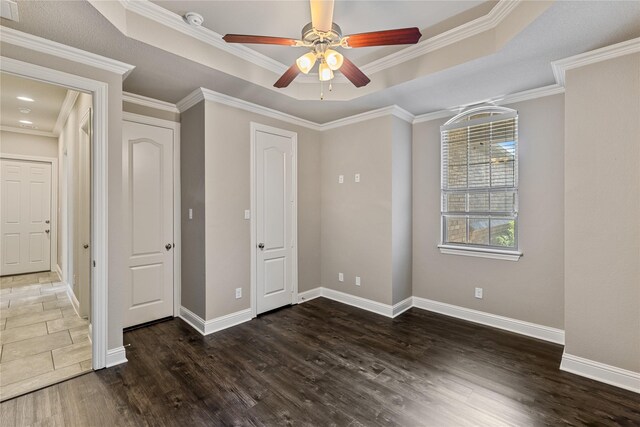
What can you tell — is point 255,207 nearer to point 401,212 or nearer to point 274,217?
point 274,217

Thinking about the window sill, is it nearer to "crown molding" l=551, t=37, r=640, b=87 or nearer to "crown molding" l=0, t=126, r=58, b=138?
"crown molding" l=551, t=37, r=640, b=87

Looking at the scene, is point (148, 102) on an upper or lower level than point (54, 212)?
upper

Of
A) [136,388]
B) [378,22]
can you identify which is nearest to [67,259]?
[136,388]

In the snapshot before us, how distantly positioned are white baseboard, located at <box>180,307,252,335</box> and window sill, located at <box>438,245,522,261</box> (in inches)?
105

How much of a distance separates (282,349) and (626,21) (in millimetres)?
3732

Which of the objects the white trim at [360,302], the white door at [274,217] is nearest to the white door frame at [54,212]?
the white door at [274,217]

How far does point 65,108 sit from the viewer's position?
13.9 feet

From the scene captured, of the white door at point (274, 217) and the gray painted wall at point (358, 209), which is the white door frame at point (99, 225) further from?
the gray painted wall at point (358, 209)

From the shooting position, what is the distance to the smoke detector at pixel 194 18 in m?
2.27

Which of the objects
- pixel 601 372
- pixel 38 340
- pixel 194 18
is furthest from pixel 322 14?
pixel 38 340

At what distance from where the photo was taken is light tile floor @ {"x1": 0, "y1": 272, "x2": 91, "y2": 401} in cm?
236

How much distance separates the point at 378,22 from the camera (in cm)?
242

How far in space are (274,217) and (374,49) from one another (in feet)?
7.58

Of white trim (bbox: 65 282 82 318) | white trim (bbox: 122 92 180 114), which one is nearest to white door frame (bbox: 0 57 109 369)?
white trim (bbox: 122 92 180 114)
